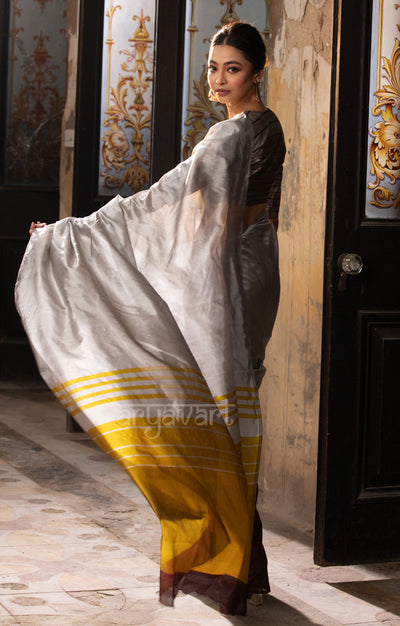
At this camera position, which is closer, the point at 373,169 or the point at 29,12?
the point at 373,169

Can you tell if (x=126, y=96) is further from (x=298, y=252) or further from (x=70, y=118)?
(x=298, y=252)

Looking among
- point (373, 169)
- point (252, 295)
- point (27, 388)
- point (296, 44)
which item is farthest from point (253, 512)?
point (27, 388)

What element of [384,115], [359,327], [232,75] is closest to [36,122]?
[384,115]

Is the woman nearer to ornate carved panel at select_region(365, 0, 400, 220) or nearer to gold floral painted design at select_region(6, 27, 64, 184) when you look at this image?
ornate carved panel at select_region(365, 0, 400, 220)

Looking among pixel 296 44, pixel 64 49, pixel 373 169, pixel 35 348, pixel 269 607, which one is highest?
pixel 64 49

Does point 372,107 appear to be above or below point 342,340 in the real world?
above

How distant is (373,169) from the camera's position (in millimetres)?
3086

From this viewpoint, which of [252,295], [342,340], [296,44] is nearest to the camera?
[252,295]

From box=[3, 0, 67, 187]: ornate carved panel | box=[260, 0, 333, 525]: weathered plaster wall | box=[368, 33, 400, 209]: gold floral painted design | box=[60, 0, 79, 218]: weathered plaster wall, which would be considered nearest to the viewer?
box=[368, 33, 400, 209]: gold floral painted design

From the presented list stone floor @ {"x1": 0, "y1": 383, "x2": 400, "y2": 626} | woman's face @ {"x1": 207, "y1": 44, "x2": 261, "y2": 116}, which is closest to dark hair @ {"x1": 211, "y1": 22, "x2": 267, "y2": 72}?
woman's face @ {"x1": 207, "y1": 44, "x2": 261, "y2": 116}

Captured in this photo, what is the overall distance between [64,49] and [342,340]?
165 inches

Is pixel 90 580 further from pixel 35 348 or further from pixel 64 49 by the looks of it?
pixel 64 49

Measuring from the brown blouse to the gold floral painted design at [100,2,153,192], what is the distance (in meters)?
2.66

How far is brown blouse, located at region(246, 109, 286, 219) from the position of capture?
248 centimetres
